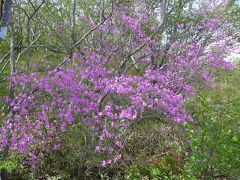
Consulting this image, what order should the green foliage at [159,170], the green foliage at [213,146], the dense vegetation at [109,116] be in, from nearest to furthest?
the green foliage at [213,146] → the dense vegetation at [109,116] → the green foliage at [159,170]

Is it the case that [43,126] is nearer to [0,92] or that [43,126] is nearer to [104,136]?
[104,136]

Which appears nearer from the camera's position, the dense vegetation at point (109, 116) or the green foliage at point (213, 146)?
the green foliage at point (213, 146)

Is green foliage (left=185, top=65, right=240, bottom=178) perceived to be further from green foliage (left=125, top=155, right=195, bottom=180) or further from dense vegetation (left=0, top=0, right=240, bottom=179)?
green foliage (left=125, top=155, right=195, bottom=180)

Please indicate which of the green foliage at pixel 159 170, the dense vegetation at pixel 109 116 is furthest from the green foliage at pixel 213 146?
the green foliage at pixel 159 170

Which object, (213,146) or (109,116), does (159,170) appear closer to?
(109,116)

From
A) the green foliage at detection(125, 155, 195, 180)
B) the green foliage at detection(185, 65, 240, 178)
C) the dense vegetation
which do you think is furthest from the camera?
the green foliage at detection(125, 155, 195, 180)

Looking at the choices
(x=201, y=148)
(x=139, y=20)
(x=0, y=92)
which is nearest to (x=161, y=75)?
(x=139, y=20)

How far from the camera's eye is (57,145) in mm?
5855

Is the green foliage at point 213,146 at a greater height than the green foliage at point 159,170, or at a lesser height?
greater

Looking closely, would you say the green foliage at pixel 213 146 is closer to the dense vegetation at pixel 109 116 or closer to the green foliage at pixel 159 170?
the dense vegetation at pixel 109 116

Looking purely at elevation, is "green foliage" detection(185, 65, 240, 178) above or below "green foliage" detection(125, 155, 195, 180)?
above

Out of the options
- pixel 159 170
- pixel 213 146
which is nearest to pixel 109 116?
pixel 159 170

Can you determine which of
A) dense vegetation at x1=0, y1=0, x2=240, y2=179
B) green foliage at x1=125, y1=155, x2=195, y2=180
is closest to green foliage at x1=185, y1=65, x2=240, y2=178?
dense vegetation at x1=0, y1=0, x2=240, y2=179

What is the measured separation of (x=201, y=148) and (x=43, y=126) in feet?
10.1
